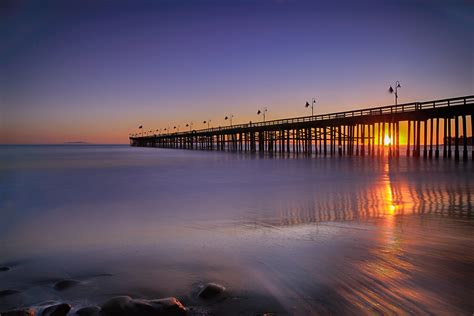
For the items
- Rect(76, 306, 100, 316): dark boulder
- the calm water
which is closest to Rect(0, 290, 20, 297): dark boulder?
the calm water

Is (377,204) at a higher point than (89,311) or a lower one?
lower

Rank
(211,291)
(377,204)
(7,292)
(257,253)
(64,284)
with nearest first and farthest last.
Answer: (211,291)
(7,292)
(64,284)
(257,253)
(377,204)

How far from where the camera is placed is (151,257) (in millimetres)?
5207

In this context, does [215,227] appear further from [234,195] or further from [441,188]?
[441,188]

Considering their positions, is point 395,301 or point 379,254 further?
point 379,254

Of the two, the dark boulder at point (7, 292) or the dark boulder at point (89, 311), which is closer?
the dark boulder at point (89, 311)

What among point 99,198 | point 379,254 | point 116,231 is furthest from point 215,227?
point 99,198

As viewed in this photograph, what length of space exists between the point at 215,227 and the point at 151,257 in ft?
7.56

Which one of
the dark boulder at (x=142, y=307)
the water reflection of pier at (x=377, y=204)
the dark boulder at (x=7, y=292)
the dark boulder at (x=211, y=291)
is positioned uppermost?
the dark boulder at (x=142, y=307)

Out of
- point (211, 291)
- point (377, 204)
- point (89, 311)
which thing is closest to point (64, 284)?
point (89, 311)

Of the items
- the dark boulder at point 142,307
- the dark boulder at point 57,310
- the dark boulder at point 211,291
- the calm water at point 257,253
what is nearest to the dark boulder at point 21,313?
the dark boulder at point 57,310

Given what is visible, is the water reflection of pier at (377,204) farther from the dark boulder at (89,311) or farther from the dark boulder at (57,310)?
the dark boulder at (57,310)

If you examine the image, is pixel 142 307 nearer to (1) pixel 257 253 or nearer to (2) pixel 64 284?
(2) pixel 64 284

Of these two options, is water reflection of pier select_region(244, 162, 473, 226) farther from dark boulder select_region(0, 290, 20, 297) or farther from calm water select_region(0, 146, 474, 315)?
dark boulder select_region(0, 290, 20, 297)
